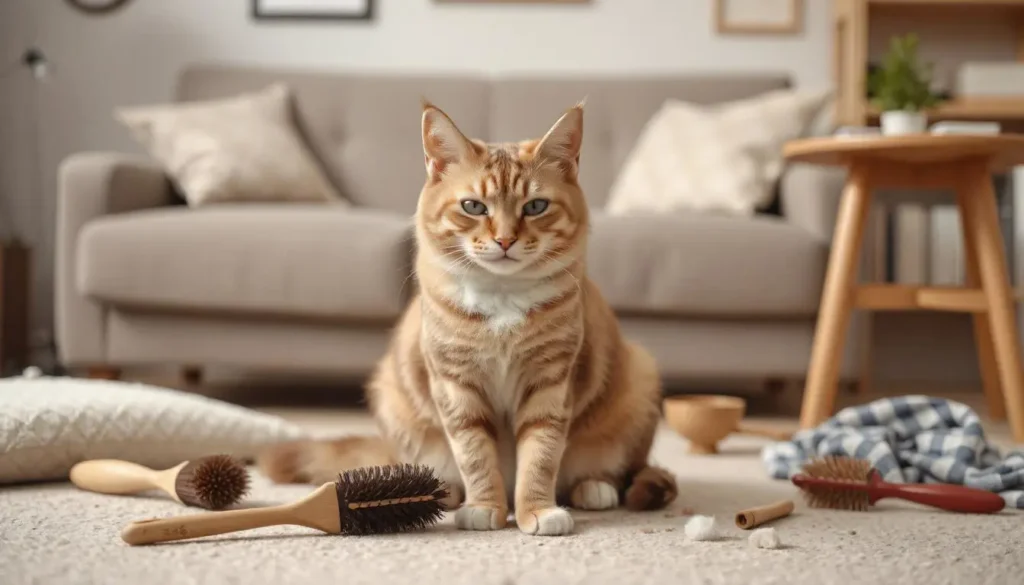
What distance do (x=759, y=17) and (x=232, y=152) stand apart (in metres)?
1.98

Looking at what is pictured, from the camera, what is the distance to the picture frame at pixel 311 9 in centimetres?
360

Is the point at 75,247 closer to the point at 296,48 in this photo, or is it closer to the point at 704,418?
the point at 296,48

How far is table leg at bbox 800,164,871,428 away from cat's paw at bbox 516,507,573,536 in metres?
1.07

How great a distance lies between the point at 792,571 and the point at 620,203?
197 cm

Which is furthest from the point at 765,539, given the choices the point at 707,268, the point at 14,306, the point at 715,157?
the point at 14,306

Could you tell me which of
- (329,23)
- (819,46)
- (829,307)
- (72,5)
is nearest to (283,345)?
(829,307)

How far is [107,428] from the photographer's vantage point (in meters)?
1.53

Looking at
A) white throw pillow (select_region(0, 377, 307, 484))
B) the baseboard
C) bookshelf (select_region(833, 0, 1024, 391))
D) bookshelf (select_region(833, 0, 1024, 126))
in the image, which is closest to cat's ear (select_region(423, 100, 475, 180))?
white throw pillow (select_region(0, 377, 307, 484))

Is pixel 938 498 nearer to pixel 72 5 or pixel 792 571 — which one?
pixel 792 571

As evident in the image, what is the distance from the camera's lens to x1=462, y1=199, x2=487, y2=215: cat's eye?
1222mm

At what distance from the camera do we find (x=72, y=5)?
3.61m

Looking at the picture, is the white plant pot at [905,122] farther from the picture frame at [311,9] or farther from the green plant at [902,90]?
the picture frame at [311,9]

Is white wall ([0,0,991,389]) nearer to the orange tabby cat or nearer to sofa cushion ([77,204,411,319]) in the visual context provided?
sofa cushion ([77,204,411,319])

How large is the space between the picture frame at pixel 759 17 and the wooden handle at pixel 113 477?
2.84 m
